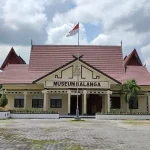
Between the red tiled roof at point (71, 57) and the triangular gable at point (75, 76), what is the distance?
186 inches

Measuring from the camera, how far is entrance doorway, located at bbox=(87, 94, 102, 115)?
3947cm

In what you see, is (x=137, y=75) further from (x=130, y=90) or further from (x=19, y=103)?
(x=19, y=103)

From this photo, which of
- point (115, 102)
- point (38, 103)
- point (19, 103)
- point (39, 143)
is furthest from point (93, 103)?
point (39, 143)

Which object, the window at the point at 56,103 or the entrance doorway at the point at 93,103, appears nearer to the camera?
the window at the point at 56,103

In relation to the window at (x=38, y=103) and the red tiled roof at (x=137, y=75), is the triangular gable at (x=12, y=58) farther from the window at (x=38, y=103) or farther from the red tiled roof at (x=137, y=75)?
the red tiled roof at (x=137, y=75)

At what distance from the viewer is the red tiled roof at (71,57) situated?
1660 inches

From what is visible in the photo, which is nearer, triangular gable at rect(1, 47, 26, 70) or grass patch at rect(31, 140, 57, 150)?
grass patch at rect(31, 140, 57, 150)

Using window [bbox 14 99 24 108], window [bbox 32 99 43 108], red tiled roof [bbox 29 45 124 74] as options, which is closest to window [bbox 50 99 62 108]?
window [bbox 32 99 43 108]

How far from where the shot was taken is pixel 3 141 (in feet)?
44.8

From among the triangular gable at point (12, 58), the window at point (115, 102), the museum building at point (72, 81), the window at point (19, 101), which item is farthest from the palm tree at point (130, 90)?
the triangular gable at point (12, 58)

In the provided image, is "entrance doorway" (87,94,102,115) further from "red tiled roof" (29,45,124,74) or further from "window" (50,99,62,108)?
"red tiled roof" (29,45,124,74)

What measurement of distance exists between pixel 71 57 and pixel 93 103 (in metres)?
7.02

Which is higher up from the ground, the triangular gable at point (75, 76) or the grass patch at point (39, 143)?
the triangular gable at point (75, 76)

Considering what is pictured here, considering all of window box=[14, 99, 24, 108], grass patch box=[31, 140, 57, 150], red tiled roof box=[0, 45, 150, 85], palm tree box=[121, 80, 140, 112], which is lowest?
grass patch box=[31, 140, 57, 150]
